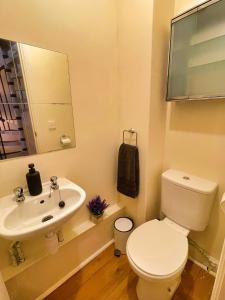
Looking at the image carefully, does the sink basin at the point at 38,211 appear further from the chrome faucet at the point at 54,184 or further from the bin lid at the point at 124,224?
the bin lid at the point at 124,224

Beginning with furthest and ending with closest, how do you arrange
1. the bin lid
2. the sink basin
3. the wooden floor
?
the bin lid
the wooden floor
the sink basin

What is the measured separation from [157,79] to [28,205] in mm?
1277

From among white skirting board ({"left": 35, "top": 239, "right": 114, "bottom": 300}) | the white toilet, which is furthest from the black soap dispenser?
white skirting board ({"left": 35, "top": 239, "right": 114, "bottom": 300})

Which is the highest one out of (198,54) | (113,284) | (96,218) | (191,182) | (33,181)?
(198,54)

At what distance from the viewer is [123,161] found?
5.00 ft

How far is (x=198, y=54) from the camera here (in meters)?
1.15

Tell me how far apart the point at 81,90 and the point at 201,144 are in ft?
3.36

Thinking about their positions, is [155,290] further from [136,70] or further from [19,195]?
[136,70]

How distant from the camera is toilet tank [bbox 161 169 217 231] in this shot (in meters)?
1.19

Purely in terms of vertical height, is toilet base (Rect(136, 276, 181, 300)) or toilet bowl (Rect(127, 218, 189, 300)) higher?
toilet bowl (Rect(127, 218, 189, 300))

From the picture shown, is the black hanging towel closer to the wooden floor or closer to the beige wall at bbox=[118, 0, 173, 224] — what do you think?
the beige wall at bbox=[118, 0, 173, 224]

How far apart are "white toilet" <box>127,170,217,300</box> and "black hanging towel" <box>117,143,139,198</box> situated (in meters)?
0.25

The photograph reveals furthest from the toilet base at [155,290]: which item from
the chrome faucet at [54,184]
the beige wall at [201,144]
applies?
the chrome faucet at [54,184]

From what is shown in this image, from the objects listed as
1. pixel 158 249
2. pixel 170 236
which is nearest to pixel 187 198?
Result: pixel 170 236
